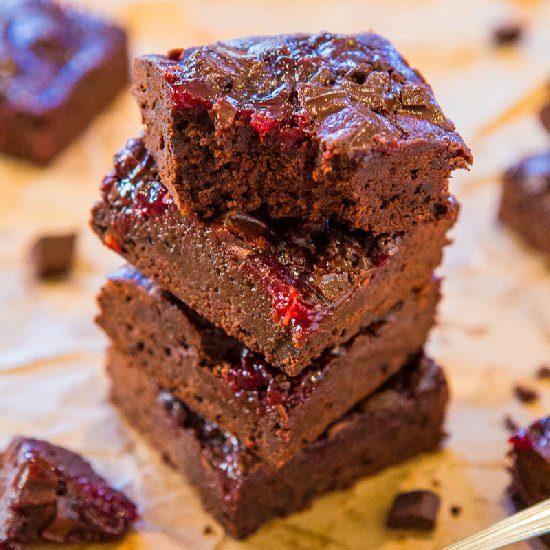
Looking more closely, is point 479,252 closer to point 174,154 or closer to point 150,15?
point 174,154

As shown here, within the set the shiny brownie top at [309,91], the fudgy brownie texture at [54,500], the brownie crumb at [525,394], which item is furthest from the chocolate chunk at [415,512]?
the shiny brownie top at [309,91]

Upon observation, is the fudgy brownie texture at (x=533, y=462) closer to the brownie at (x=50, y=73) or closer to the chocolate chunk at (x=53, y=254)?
the chocolate chunk at (x=53, y=254)

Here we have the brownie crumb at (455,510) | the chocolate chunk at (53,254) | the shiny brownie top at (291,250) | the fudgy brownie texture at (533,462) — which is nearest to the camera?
the shiny brownie top at (291,250)

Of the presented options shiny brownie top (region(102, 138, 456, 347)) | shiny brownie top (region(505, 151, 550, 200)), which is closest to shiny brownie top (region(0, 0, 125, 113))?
shiny brownie top (region(102, 138, 456, 347))

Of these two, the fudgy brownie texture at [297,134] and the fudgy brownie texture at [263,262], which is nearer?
the fudgy brownie texture at [297,134]

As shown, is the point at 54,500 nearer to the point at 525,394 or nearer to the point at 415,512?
the point at 415,512

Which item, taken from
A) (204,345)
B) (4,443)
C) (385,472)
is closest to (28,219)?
(4,443)
